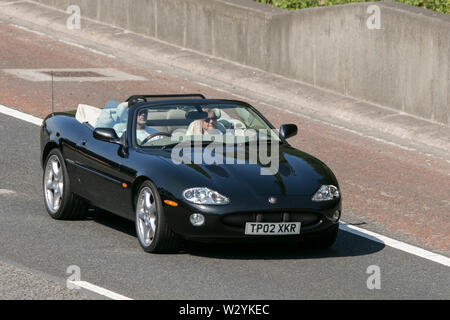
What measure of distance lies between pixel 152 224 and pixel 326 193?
1671 mm

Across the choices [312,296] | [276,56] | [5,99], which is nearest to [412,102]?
[276,56]

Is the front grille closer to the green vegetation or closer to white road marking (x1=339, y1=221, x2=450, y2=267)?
white road marking (x1=339, y1=221, x2=450, y2=267)

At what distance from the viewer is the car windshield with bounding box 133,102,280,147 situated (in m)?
11.3

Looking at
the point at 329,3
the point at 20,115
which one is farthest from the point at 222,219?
the point at 329,3

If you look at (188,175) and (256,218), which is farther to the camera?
(188,175)

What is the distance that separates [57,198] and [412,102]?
24.3 feet

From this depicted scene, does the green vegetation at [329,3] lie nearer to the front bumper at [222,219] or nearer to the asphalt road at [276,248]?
the asphalt road at [276,248]

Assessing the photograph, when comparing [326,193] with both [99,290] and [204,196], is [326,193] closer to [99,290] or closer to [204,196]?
[204,196]

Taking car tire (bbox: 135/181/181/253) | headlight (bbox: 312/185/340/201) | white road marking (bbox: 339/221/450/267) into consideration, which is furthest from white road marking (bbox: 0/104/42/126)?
headlight (bbox: 312/185/340/201)

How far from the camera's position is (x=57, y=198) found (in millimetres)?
12086

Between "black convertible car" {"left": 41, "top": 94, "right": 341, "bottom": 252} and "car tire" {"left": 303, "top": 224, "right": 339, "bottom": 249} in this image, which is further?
"car tire" {"left": 303, "top": 224, "right": 339, "bottom": 249}

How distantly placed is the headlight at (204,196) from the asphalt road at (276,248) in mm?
573

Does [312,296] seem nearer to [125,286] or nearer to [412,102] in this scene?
[125,286]

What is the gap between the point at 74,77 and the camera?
20.3m
